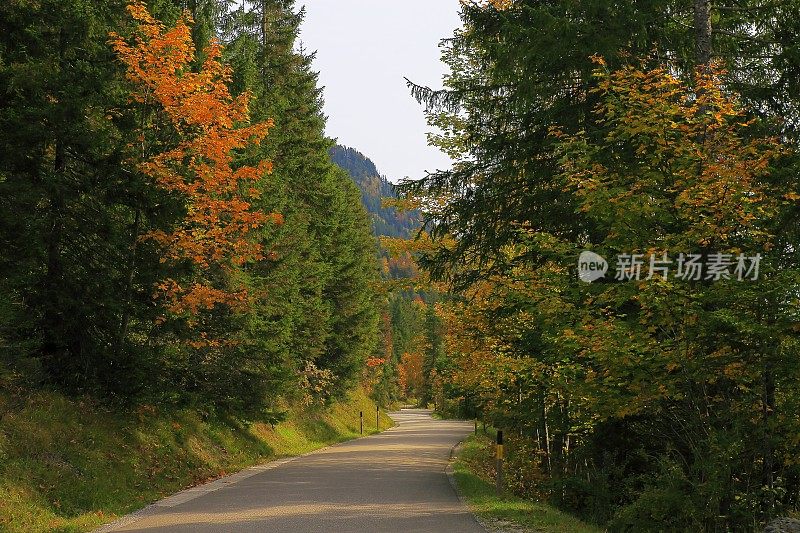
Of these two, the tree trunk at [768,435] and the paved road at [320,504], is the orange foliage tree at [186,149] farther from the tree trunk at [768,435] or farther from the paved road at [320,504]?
the tree trunk at [768,435]

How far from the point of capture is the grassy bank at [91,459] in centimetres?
968

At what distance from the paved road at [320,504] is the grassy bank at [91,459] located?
2.71 ft

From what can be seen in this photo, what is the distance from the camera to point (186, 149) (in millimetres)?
14578

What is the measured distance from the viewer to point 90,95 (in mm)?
13320

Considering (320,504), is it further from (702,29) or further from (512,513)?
(702,29)

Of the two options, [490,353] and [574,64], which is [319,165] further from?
[574,64]

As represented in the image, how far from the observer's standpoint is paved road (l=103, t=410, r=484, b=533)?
30.4 ft

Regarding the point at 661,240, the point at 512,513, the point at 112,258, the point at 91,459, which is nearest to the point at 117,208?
the point at 112,258

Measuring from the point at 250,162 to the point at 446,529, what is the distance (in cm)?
1335

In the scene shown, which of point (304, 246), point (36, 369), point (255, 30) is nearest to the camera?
point (36, 369)

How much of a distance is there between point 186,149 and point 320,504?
323 inches

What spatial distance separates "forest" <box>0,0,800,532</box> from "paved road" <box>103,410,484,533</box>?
2.65 m

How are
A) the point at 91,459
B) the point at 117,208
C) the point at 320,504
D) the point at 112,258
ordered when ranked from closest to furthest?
the point at 320,504
the point at 91,459
the point at 112,258
the point at 117,208

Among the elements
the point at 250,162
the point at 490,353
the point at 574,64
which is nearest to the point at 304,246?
the point at 250,162
